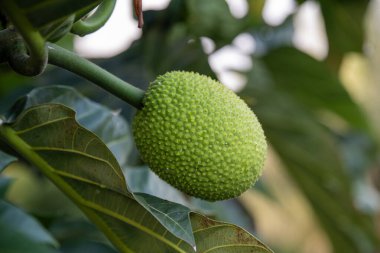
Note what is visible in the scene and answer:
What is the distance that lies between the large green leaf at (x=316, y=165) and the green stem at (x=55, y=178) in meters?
0.89

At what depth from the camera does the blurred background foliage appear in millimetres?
1238

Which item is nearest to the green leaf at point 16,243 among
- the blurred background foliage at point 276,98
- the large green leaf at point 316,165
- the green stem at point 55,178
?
the green stem at point 55,178

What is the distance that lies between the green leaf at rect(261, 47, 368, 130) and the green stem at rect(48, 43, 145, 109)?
99 centimetres

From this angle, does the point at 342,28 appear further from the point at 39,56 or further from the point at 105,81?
the point at 39,56

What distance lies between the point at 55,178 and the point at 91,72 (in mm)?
145

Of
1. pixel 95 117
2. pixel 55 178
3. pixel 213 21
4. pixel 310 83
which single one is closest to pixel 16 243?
pixel 55 178

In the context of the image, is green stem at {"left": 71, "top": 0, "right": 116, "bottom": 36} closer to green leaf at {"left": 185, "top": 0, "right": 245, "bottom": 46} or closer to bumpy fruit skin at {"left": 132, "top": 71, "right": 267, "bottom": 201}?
bumpy fruit skin at {"left": 132, "top": 71, "right": 267, "bottom": 201}

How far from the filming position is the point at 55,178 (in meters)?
0.74

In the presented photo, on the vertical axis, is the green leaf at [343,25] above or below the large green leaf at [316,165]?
above

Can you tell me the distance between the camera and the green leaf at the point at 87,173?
0.68m

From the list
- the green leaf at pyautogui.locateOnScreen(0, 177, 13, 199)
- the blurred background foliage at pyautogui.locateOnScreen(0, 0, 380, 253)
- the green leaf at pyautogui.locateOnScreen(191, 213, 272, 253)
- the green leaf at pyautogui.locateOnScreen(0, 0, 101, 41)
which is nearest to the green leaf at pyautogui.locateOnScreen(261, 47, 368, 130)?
the blurred background foliage at pyautogui.locateOnScreen(0, 0, 380, 253)

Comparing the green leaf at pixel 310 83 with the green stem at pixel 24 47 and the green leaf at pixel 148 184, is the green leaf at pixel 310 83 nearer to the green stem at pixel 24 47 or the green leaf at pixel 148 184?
the green leaf at pixel 148 184

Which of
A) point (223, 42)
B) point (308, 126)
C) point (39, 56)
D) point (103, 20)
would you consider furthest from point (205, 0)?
point (39, 56)

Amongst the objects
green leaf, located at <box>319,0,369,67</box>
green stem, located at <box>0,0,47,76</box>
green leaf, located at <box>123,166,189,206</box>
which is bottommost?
green leaf, located at <box>319,0,369,67</box>
